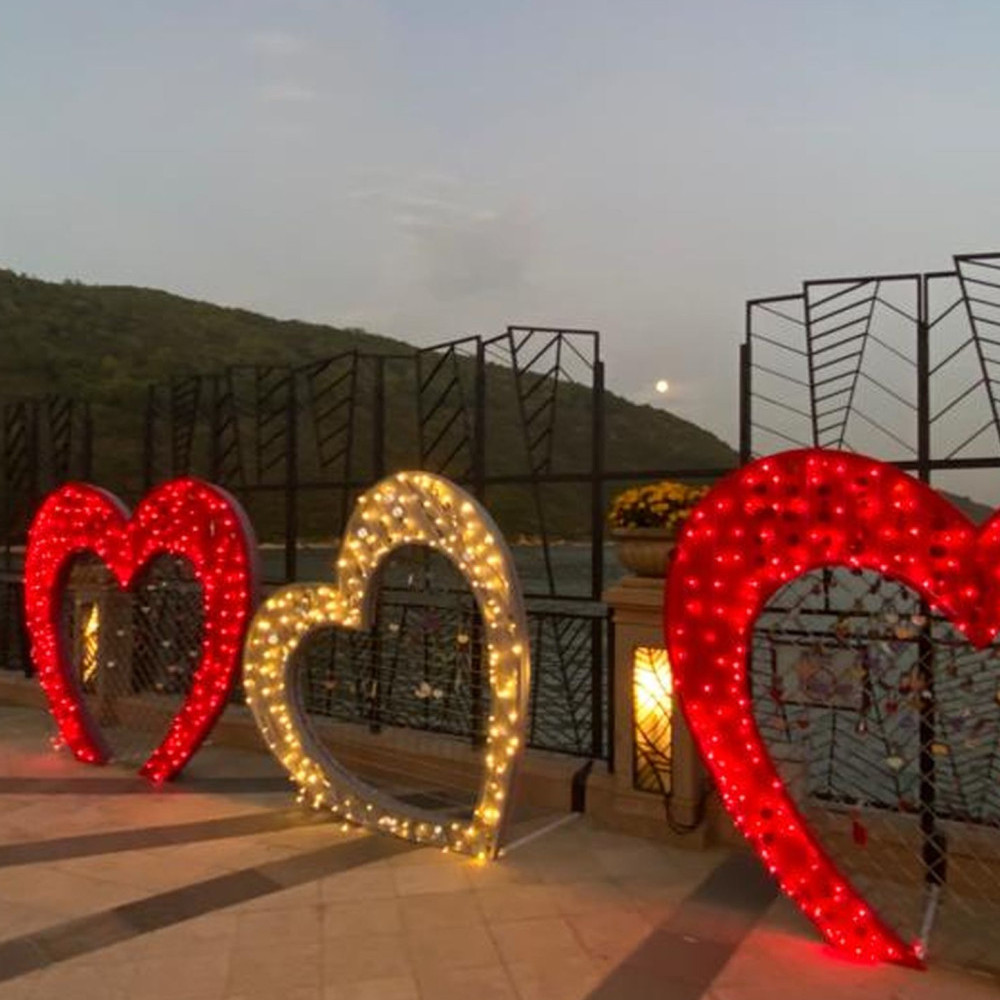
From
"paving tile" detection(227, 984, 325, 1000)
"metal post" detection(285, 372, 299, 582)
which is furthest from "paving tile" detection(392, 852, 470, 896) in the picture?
"metal post" detection(285, 372, 299, 582)

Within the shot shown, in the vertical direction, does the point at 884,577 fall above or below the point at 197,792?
above

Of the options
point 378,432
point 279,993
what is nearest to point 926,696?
point 279,993

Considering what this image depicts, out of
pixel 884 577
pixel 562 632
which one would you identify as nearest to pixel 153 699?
pixel 562 632

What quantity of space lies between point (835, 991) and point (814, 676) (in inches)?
73.7

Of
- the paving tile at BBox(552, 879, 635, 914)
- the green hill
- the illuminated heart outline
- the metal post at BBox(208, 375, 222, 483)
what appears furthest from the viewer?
the green hill

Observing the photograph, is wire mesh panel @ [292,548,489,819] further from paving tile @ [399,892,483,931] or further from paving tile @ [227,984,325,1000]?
paving tile @ [227,984,325,1000]

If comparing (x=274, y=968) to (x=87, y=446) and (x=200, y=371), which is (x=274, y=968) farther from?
(x=200, y=371)

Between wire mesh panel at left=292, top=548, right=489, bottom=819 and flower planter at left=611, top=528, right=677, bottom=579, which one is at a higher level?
flower planter at left=611, top=528, right=677, bottom=579

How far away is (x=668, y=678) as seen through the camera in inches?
296

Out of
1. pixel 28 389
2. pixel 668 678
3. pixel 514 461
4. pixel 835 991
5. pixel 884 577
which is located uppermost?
pixel 28 389

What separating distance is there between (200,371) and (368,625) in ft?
195

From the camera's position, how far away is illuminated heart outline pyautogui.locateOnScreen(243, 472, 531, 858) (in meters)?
7.06

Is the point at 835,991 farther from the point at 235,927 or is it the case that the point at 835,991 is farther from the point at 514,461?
the point at 514,461

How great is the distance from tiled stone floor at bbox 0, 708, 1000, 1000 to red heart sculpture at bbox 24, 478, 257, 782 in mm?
1126
